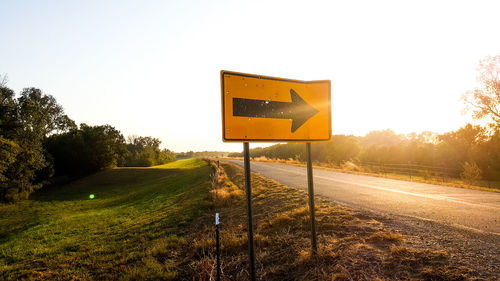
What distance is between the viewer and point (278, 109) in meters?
3.40

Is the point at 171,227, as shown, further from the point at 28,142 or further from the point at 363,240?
the point at 28,142

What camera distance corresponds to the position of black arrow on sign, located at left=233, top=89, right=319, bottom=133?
313cm

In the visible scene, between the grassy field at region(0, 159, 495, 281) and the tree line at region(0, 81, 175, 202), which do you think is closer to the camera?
the grassy field at region(0, 159, 495, 281)

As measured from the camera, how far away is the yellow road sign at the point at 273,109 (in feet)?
10.0

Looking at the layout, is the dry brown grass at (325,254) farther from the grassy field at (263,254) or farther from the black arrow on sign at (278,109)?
the black arrow on sign at (278,109)

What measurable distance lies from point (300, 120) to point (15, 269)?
881 centimetres

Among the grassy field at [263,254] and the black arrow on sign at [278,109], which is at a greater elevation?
the black arrow on sign at [278,109]

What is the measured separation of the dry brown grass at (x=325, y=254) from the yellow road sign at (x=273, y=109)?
171 cm

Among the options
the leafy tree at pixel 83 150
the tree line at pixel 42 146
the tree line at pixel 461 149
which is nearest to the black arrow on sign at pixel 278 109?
the tree line at pixel 461 149

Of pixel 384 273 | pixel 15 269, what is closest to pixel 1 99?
pixel 15 269

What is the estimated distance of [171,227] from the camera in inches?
318

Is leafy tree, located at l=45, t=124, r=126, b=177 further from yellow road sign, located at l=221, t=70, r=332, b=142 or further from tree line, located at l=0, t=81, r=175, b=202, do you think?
yellow road sign, located at l=221, t=70, r=332, b=142

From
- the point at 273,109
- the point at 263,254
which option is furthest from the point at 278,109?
the point at 263,254

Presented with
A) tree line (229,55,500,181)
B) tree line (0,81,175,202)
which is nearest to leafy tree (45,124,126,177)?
tree line (0,81,175,202)
